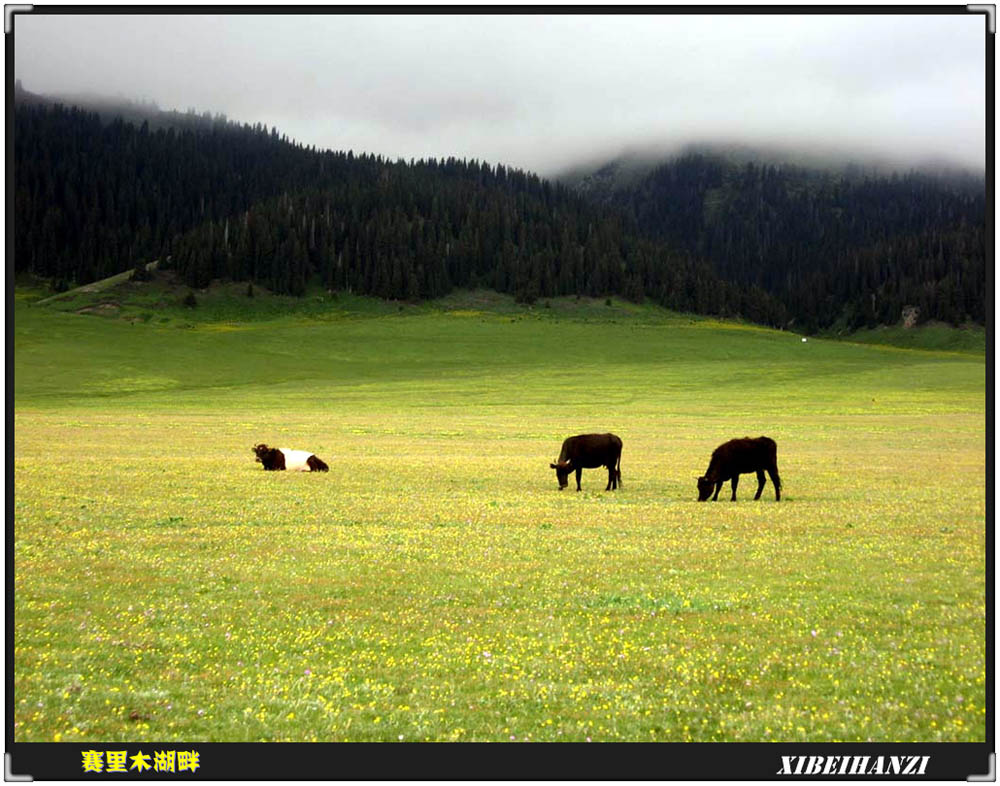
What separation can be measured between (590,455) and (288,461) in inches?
524

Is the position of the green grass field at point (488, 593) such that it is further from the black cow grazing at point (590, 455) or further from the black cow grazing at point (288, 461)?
the black cow grazing at point (288, 461)

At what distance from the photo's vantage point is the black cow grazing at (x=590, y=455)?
28.4m

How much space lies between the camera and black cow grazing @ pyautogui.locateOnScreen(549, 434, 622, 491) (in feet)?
93.1

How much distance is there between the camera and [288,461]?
109 feet

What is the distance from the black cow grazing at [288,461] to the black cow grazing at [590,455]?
35.7 feet

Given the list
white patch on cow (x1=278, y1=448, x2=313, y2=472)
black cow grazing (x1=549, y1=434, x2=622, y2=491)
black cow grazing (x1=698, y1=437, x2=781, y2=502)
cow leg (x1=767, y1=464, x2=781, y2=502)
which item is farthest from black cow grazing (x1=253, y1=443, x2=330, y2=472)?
cow leg (x1=767, y1=464, x2=781, y2=502)

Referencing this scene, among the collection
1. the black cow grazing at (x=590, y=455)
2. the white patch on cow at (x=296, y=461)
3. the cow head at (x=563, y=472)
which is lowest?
the white patch on cow at (x=296, y=461)

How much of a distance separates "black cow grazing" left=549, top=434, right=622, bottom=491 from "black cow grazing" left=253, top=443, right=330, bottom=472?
10.9m

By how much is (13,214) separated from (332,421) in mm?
55360

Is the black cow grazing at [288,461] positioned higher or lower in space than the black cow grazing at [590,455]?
lower

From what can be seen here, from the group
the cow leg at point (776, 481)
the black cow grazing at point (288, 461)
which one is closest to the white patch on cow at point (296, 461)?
the black cow grazing at point (288, 461)

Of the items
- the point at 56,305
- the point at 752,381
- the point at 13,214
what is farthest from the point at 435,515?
the point at 56,305

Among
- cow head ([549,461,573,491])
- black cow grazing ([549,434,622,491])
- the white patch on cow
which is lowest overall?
the white patch on cow

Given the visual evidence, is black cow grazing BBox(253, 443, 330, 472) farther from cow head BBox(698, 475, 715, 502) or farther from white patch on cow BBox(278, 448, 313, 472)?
cow head BBox(698, 475, 715, 502)
